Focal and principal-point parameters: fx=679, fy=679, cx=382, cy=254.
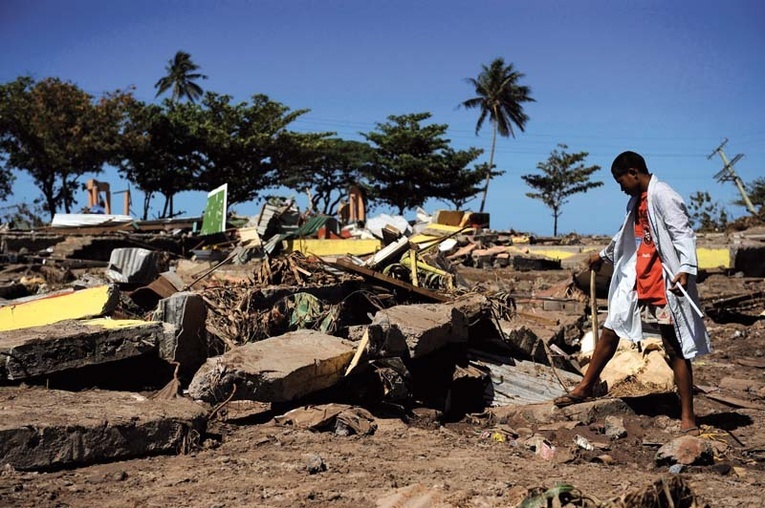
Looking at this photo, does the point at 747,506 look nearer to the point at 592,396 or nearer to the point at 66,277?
the point at 592,396

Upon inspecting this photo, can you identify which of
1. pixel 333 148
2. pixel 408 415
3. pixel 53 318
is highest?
pixel 333 148

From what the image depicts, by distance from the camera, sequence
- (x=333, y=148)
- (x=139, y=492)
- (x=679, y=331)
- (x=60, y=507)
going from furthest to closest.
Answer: (x=333, y=148) → (x=679, y=331) → (x=139, y=492) → (x=60, y=507)

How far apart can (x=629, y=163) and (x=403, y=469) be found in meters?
2.37

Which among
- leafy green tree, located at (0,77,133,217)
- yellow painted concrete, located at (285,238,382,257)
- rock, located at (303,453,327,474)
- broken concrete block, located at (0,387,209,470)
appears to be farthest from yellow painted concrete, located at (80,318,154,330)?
leafy green tree, located at (0,77,133,217)

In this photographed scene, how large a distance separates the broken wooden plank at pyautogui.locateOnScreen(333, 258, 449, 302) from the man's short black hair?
6.60ft

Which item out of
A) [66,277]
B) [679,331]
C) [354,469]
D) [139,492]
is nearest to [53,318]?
[139,492]

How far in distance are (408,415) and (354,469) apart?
122 cm

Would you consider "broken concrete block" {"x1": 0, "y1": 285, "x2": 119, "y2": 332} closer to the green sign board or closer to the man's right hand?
the man's right hand

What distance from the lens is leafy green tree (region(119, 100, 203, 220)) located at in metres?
28.8

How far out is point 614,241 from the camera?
4488mm

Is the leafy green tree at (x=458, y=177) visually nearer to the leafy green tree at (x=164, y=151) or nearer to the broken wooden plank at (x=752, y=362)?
the leafy green tree at (x=164, y=151)

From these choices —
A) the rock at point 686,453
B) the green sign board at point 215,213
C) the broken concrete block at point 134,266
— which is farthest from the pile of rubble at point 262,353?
the green sign board at point 215,213

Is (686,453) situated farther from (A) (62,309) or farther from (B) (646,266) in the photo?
(A) (62,309)

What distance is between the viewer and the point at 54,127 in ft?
85.0
